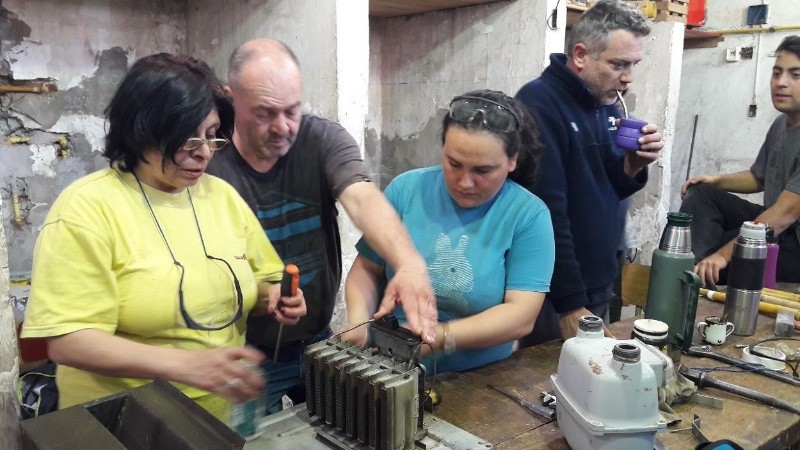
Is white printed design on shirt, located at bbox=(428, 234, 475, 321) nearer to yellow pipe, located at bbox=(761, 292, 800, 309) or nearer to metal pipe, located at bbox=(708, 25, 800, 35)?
yellow pipe, located at bbox=(761, 292, 800, 309)

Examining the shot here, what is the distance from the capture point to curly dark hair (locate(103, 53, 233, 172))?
1.25 metres

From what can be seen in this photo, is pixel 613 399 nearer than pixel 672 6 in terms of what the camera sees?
Yes

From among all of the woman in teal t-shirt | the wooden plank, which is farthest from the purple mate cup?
the wooden plank

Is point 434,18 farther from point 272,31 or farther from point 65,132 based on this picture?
point 65,132

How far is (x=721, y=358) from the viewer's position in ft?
5.80

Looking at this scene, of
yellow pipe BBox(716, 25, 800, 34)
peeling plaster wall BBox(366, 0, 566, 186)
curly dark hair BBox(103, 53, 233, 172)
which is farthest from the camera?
yellow pipe BBox(716, 25, 800, 34)

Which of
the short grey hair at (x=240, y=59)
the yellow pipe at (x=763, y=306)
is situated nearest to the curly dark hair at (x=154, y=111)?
the short grey hair at (x=240, y=59)

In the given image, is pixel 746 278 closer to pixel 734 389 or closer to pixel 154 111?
pixel 734 389

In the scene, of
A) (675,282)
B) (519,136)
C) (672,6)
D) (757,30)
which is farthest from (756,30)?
(519,136)

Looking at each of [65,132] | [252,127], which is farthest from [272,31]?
[252,127]

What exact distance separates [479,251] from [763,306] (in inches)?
47.6

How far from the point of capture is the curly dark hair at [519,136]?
5.32 feet

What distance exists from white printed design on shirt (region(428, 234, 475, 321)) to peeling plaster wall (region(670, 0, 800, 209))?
183 inches

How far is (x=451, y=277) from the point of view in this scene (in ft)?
5.28
